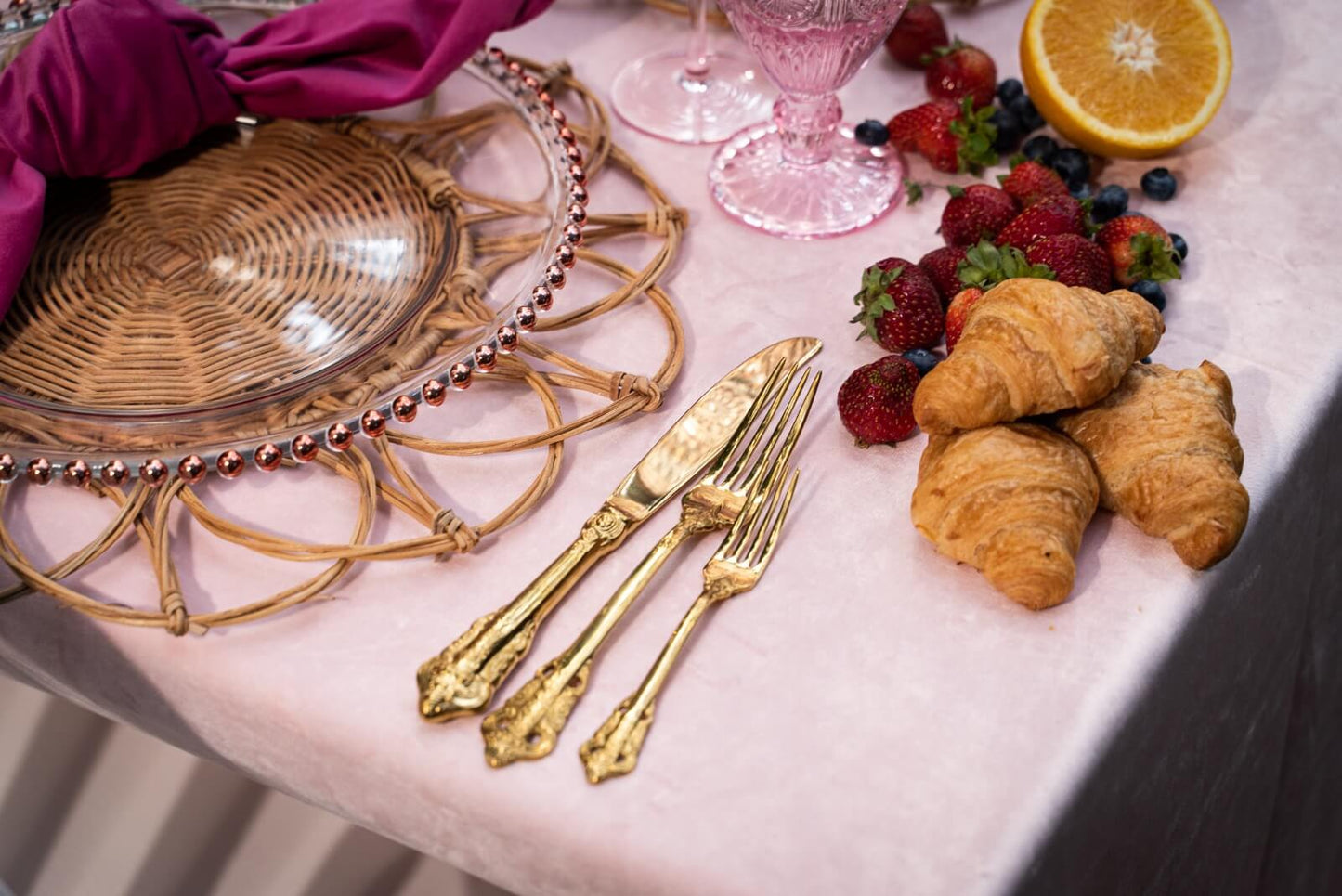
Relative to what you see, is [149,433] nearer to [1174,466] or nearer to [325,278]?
[325,278]

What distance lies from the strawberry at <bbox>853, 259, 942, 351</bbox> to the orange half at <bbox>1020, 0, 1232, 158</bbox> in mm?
277

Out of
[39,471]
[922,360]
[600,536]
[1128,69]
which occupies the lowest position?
[39,471]

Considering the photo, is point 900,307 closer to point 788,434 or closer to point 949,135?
point 788,434

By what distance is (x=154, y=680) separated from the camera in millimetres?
699

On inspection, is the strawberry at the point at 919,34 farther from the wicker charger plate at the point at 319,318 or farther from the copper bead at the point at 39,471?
the copper bead at the point at 39,471

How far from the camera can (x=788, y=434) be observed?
0.79 metres

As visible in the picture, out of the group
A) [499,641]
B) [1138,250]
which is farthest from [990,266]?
[499,641]

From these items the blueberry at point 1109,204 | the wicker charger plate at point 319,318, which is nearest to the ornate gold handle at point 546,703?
the wicker charger plate at point 319,318

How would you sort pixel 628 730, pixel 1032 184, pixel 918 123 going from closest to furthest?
pixel 628 730
pixel 1032 184
pixel 918 123

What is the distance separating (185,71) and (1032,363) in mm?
699

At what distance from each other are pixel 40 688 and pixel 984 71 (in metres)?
0.91

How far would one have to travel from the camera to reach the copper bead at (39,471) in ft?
2.38

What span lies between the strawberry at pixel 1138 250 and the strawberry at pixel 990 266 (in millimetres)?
90

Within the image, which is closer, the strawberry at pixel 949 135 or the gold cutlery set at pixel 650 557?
the gold cutlery set at pixel 650 557
